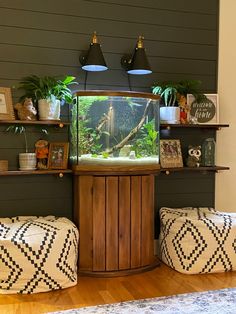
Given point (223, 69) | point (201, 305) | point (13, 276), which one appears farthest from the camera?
point (223, 69)

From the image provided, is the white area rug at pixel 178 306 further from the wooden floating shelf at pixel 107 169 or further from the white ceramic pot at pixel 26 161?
the white ceramic pot at pixel 26 161

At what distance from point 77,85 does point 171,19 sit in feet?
3.57

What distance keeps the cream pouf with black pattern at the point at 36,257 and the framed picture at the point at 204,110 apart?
154cm

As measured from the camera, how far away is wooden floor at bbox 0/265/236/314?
7.89 feet

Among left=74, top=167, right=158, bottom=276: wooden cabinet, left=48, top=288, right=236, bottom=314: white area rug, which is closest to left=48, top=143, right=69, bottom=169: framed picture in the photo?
left=74, top=167, right=158, bottom=276: wooden cabinet

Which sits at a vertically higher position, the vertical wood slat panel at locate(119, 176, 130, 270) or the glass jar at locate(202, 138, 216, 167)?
the glass jar at locate(202, 138, 216, 167)

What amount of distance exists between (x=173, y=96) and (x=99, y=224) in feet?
4.28

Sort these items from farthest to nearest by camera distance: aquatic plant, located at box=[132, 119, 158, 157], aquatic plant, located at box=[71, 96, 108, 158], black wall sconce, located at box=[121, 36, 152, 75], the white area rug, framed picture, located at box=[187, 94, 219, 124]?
framed picture, located at box=[187, 94, 219, 124]
black wall sconce, located at box=[121, 36, 152, 75]
aquatic plant, located at box=[132, 119, 158, 157]
aquatic plant, located at box=[71, 96, 108, 158]
the white area rug

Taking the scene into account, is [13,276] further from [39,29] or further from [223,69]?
[223,69]

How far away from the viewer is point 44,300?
247 cm

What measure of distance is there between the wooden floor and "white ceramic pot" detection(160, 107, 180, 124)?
4.19ft

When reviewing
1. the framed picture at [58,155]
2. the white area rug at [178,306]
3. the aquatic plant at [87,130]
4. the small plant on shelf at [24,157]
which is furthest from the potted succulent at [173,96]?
the white area rug at [178,306]

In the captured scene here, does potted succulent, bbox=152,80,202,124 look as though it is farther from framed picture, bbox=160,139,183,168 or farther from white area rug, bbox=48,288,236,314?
white area rug, bbox=48,288,236,314

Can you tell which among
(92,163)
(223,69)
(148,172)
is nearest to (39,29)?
(92,163)
